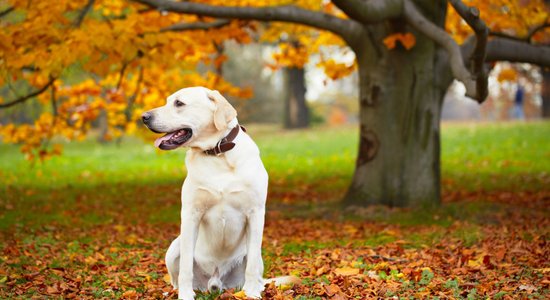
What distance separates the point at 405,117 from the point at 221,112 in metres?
5.25

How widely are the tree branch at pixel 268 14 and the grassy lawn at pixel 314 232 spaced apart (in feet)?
8.38

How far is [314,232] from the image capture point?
8.48 meters

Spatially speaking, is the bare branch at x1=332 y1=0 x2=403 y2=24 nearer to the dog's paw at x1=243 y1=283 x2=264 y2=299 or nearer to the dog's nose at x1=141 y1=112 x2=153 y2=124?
the dog's nose at x1=141 y1=112 x2=153 y2=124

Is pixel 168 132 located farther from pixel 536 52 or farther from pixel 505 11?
pixel 505 11

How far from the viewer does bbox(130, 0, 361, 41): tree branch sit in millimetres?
8641

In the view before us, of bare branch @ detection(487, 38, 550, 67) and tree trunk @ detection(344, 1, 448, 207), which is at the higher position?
bare branch @ detection(487, 38, 550, 67)

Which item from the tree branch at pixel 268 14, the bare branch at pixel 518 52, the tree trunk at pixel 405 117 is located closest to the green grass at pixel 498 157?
the tree trunk at pixel 405 117

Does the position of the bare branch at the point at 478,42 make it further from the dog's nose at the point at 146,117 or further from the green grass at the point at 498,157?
the green grass at the point at 498,157

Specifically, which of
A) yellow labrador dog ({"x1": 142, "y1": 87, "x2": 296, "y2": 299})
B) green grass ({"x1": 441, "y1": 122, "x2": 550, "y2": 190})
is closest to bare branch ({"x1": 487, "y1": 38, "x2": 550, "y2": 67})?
green grass ({"x1": 441, "y1": 122, "x2": 550, "y2": 190})

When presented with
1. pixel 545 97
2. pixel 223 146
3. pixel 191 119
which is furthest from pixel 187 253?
pixel 545 97

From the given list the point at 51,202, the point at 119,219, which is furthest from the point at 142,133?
the point at 119,219

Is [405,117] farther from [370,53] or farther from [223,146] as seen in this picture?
[223,146]

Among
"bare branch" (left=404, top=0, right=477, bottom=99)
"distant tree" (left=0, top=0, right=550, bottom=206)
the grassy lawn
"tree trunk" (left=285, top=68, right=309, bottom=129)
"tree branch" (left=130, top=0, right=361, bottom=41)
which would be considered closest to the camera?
the grassy lawn

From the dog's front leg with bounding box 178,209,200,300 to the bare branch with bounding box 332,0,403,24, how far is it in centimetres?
410
